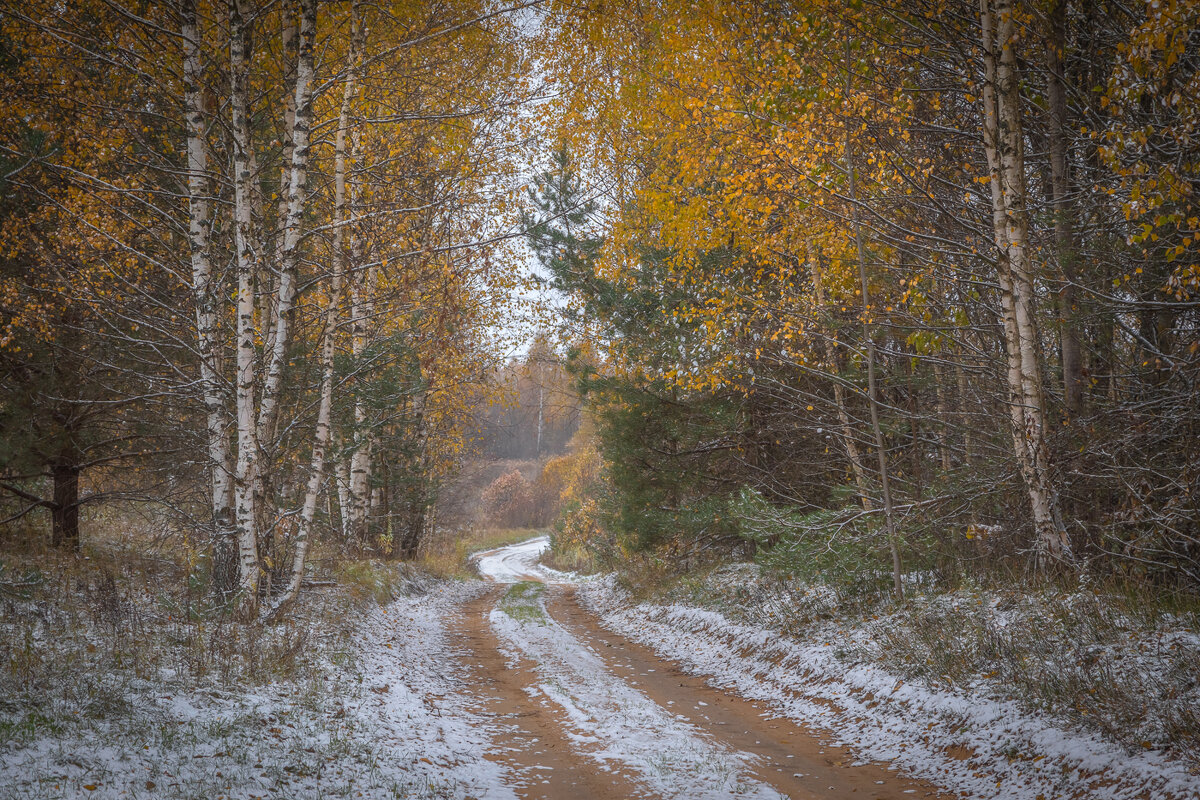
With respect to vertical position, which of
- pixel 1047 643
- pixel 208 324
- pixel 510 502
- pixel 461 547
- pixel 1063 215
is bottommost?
pixel 461 547

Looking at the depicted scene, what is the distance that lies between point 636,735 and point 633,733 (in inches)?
2.9

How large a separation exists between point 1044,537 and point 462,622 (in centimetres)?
1058

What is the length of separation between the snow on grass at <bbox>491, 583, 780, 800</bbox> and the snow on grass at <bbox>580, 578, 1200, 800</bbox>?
131 cm

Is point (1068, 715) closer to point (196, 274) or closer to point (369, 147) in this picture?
point (196, 274)

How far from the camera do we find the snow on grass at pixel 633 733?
5156 millimetres

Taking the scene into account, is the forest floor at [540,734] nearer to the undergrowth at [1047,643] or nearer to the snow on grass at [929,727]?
the snow on grass at [929,727]

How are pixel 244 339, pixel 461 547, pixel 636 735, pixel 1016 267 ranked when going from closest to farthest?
pixel 636 735, pixel 1016 267, pixel 244 339, pixel 461 547

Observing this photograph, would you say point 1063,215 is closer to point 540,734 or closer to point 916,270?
point 916,270

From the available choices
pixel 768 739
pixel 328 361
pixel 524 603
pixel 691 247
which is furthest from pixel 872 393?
pixel 524 603

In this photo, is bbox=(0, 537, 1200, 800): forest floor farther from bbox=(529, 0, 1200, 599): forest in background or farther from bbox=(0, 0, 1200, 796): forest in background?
bbox=(529, 0, 1200, 599): forest in background

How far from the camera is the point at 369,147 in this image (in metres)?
11.2

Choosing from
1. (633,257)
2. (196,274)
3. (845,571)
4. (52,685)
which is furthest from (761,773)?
(633,257)

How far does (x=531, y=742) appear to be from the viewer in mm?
6254

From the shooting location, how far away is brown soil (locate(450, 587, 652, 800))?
5.08m
